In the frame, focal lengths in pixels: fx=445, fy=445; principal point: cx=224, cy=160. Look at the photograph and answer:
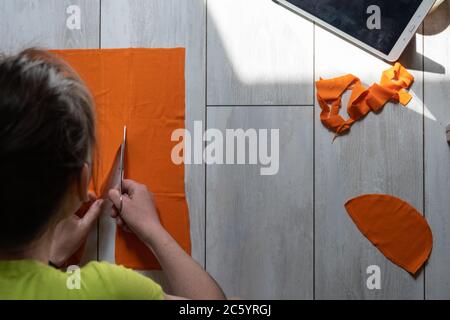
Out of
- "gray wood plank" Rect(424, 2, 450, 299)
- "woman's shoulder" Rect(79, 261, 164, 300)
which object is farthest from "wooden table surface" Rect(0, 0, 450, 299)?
"woman's shoulder" Rect(79, 261, 164, 300)

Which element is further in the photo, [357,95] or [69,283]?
[357,95]

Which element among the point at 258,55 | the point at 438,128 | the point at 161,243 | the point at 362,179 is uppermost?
the point at 258,55

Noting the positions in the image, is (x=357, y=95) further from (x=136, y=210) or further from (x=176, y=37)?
(x=136, y=210)

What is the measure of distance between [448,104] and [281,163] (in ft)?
1.20

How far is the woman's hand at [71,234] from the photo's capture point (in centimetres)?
90

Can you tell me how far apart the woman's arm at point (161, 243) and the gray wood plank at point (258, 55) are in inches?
10.0

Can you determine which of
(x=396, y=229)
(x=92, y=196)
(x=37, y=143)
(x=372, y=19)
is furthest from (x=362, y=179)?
(x=37, y=143)

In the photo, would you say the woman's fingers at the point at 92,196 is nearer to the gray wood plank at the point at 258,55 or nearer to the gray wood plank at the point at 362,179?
the gray wood plank at the point at 258,55

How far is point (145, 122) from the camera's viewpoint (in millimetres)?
932

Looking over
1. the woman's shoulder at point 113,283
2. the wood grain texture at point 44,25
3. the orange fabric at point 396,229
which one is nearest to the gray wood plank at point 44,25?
the wood grain texture at point 44,25

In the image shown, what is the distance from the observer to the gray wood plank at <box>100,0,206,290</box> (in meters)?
0.94

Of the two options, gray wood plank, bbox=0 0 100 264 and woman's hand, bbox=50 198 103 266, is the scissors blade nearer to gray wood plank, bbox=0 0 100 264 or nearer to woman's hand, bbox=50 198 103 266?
woman's hand, bbox=50 198 103 266

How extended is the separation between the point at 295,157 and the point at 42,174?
563mm

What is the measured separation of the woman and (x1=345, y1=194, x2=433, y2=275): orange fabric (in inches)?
20.0
